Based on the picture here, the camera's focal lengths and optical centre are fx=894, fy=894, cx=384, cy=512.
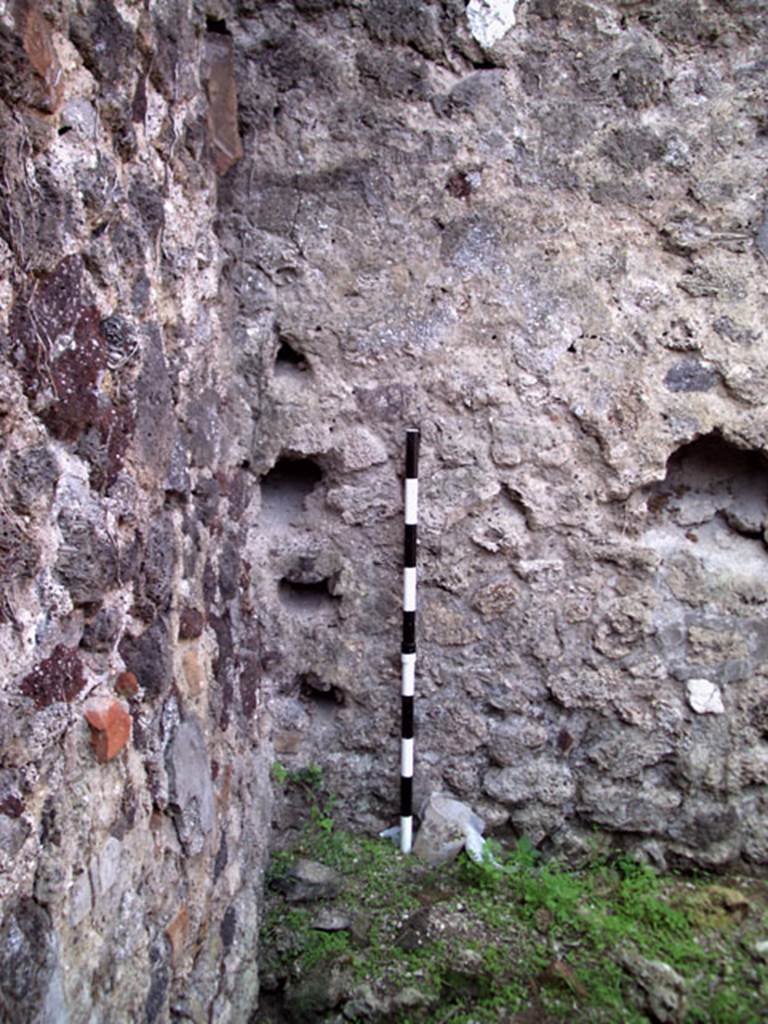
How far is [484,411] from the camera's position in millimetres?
2748

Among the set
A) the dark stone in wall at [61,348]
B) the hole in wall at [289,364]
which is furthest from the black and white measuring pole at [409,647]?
the dark stone in wall at [61,348]

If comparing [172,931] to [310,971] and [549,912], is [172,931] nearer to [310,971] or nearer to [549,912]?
[310,971]

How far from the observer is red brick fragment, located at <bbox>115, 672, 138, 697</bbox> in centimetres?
167

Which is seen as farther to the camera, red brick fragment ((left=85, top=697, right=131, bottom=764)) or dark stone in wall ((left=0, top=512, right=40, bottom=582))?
red brick fragment ((left=85, top=697, right=131, bottom=764))

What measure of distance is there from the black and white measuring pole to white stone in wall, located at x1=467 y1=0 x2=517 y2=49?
1.18 m

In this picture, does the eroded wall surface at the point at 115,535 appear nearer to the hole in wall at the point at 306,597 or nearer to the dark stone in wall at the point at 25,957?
the dark stone in wall at the point at 25,957

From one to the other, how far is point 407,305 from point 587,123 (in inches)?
30.0

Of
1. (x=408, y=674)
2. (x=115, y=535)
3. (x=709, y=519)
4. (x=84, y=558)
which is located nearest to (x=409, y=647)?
(x=408, y=674)

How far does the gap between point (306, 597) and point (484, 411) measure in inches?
32.4

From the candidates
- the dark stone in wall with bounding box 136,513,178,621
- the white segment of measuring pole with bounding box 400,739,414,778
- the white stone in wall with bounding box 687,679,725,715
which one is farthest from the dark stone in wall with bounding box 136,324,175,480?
the white stone in wall with bounding box 687,679,725,715

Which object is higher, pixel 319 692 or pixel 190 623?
pixel 190 623

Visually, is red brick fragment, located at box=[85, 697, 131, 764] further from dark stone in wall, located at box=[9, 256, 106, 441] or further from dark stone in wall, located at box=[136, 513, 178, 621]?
dark stone in wall, located at box=[9, 256, 106, 441]

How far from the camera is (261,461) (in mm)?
2707

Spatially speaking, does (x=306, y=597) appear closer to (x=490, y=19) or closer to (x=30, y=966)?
(x=30, y=966)
